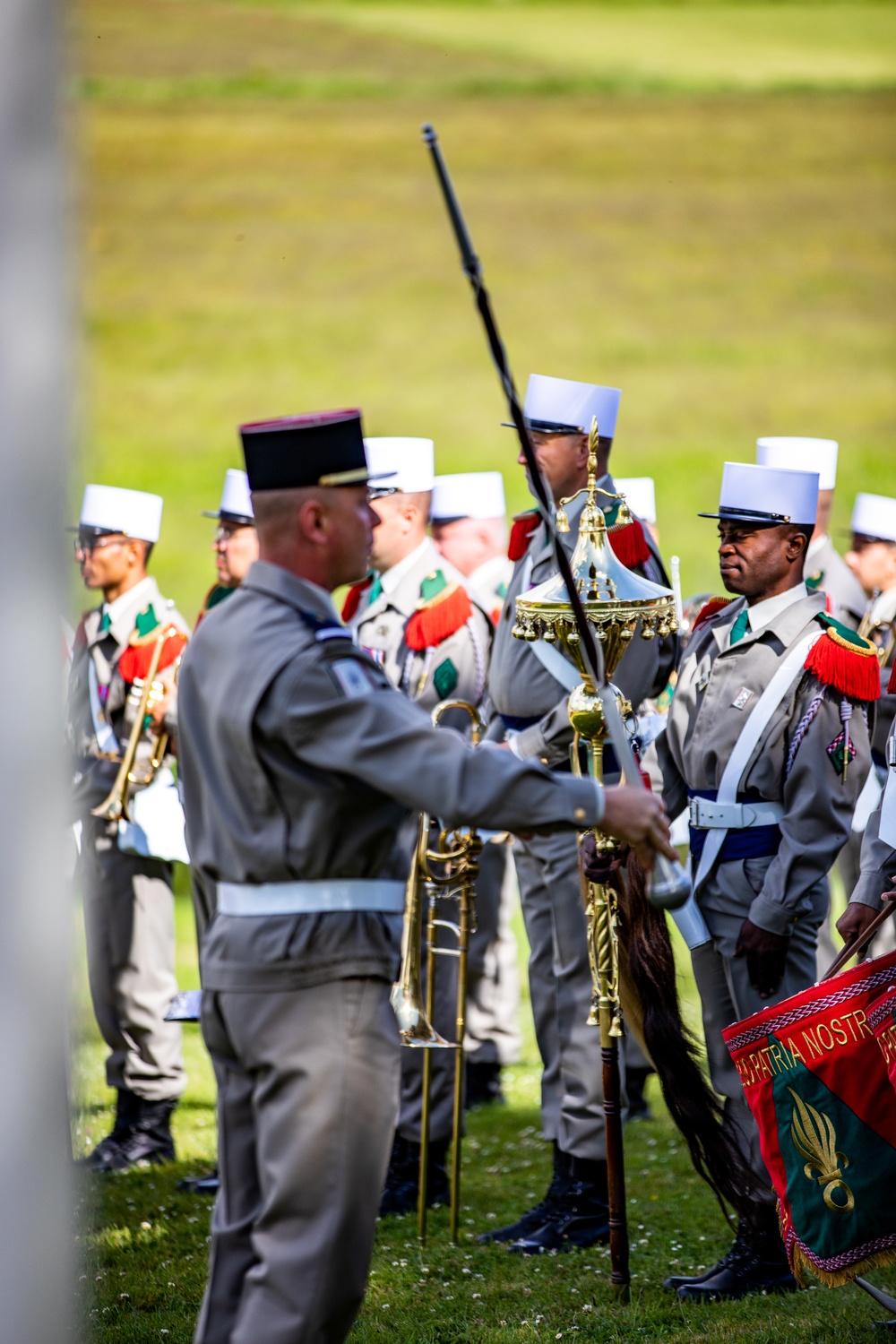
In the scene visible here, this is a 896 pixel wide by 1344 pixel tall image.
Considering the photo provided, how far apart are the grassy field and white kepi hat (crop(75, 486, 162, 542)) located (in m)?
8.39

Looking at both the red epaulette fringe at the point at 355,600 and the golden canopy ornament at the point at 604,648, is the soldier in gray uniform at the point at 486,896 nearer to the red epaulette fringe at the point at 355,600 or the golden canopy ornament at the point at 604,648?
the red epaulette fringe at the point at 355,600

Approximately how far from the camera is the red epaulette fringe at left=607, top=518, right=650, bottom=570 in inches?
204

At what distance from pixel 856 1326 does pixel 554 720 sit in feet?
6.30

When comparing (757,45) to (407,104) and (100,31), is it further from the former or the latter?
(100,31)

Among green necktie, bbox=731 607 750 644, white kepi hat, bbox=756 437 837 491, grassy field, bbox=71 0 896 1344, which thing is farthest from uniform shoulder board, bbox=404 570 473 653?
grassy field, bbox=71 0 896 1344

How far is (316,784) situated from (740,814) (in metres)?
2.06

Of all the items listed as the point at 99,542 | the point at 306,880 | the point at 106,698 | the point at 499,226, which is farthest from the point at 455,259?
the point at 306,880

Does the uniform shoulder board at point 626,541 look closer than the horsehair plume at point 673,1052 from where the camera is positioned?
No

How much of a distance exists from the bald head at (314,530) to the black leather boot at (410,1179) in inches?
122

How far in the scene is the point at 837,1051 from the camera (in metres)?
4.27

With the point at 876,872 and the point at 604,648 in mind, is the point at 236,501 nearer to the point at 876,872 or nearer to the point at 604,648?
the point at 604,648

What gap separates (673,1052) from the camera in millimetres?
4695

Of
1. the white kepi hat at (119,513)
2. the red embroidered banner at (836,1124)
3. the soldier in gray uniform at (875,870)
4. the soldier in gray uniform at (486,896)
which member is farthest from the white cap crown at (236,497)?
the red embroidered banner at (836,1124)

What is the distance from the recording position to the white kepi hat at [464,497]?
336 inches
